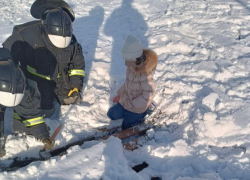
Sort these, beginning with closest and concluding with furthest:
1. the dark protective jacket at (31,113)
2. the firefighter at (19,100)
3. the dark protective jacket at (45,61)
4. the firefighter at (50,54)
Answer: the firefighter at (19,100) → the dark protective jacket at (31,113) → the firefighter at (50,54) → the dark protective jacket at (45,61)

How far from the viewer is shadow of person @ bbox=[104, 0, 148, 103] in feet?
15.5

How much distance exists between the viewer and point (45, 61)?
3.74 meters

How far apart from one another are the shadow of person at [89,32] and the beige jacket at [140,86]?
1.09m

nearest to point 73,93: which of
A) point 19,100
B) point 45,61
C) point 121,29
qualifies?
point 45,61

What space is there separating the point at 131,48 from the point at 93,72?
164cm

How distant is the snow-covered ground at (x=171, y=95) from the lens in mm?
2844

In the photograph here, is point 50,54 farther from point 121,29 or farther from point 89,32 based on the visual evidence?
point 121,29

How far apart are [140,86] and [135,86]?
2.6 inches

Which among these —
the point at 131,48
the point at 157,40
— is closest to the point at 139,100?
the point at 131,48

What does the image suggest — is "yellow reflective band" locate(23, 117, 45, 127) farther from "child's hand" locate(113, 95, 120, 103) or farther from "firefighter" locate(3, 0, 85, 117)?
"child's hand" locate(113, 95, 120, 103)

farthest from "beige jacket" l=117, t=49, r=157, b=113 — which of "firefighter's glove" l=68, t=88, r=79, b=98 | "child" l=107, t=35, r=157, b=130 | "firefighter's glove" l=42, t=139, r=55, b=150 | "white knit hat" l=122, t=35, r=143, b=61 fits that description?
"firefighter's glove" l=42, t=139, r=55, b=150

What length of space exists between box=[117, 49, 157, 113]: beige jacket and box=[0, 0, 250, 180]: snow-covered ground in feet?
1.34

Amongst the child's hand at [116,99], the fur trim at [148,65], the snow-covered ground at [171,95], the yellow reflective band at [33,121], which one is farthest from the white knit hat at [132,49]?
the yellow reflective band at [33,121]

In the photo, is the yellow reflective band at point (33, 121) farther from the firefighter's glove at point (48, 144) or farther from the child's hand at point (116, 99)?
the child's hand at point (116, 99)
